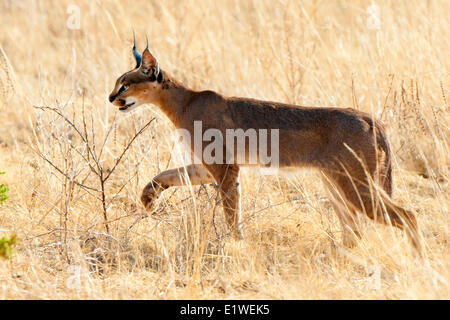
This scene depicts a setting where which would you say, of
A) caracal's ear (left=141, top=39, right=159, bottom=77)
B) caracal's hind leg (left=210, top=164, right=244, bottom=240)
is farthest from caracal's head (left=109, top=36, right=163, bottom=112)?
caracal's hind leg (left=210, top=164, right=244, bottom=240)

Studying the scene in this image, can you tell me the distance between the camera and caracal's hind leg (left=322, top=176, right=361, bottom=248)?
534 centimetres

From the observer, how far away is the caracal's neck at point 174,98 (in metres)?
6.06

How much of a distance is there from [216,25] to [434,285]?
7602 millimetres

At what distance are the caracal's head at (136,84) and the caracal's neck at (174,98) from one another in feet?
0.35

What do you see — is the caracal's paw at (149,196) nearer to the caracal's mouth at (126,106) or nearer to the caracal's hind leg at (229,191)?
the caracal's hind leg at (229,191)

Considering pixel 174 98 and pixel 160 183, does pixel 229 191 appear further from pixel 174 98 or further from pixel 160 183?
pixel 174 98

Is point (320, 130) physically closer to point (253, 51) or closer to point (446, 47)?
point (446, 47)

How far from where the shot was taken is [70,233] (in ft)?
17.9

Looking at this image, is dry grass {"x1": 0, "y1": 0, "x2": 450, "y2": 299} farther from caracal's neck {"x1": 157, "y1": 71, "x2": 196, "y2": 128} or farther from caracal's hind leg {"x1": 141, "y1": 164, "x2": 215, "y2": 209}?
caracal's neck {"x1": 157, "y1": 71, "x2": 196, "y2": 128}

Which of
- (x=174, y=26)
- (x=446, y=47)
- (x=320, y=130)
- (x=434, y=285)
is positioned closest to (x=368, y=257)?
(x=434, y=285)

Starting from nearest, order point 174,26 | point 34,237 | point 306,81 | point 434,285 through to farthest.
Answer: point 434,285 → point 34,237 → point 306,81 → point 174,26

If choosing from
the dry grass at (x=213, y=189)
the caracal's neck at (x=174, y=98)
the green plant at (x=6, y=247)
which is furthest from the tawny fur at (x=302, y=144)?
the green plant at (x=6, y=247)

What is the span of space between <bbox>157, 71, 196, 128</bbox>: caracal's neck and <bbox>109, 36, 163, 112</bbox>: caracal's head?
0.35ft

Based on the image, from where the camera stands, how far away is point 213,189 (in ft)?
21.3
